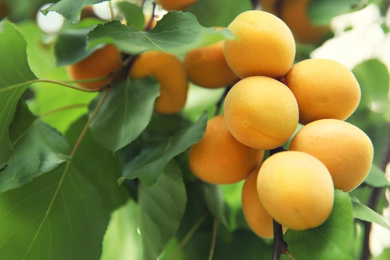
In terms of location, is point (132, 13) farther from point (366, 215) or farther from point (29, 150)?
point (366, 215)

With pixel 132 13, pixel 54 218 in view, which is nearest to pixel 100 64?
pixel 132 13

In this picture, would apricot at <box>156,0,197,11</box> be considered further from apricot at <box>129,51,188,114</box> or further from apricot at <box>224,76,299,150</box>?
apricot at <box>224,76,299,150</box>

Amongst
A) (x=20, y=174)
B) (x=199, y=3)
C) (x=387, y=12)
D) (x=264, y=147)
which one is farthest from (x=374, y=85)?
(x=20, y=174)

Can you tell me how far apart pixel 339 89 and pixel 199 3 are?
0.82 ft

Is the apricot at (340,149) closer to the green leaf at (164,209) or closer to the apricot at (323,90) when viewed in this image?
the apricot at (323,90)

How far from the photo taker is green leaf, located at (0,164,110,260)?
388 mm

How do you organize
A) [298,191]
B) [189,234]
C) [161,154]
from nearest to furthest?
[298,191] → [161,154] → [189,234]

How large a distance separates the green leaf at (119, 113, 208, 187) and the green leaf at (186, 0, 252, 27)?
0.19 m

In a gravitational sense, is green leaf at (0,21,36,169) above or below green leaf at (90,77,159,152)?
above

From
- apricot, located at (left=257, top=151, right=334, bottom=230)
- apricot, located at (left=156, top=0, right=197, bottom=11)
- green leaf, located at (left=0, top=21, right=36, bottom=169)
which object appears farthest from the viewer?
apricot, located at (left=156, top=0, right=197, bottom=11)

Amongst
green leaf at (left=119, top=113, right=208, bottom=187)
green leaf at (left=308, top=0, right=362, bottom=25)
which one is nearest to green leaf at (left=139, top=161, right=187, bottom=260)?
green leaf at (left=119, top=113, right=208, bottom=187)

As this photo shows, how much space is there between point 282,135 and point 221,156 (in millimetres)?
62

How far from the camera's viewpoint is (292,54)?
0.35 meters

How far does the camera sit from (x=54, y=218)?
41 cm
